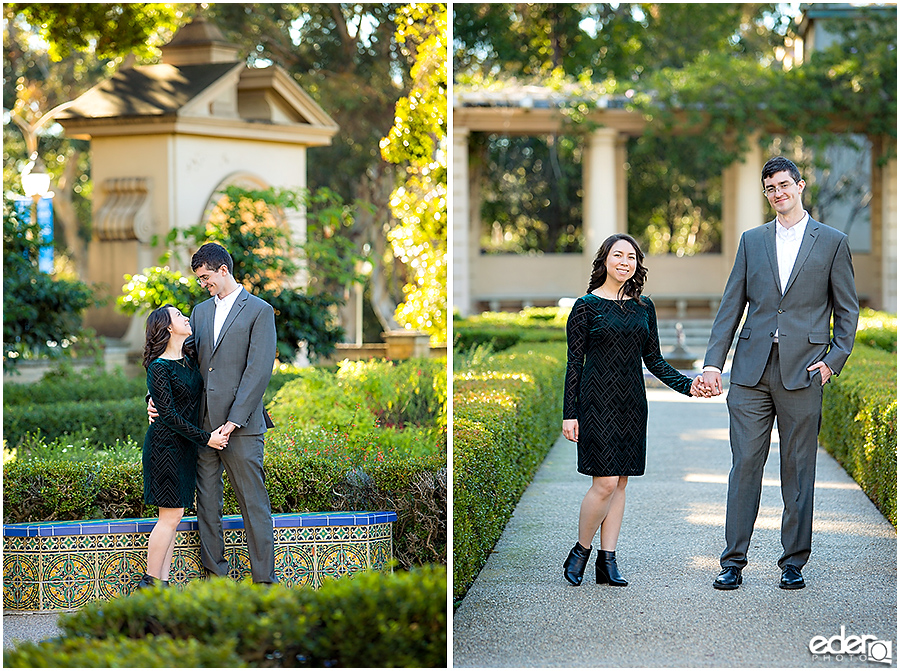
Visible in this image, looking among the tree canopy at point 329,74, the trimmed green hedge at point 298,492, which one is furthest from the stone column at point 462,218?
the trimmed green hedge at point 298,492

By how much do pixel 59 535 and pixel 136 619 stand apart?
176 centimetres

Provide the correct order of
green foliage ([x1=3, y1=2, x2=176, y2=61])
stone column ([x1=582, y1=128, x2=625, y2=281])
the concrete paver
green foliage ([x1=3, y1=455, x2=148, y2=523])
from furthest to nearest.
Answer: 1. stone column ([x1=582, y1=128, x2=625, y2=281])
2. green foliage ([x1=3, y1=2, x2=176, y2=61])
3. green foliage ([x1=3, y1=455, x2=148, y2=523])
4. the concrete paver

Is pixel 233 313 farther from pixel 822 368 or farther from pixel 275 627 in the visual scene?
pixel 822 368

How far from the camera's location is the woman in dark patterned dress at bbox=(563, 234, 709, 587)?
4535 millimetres

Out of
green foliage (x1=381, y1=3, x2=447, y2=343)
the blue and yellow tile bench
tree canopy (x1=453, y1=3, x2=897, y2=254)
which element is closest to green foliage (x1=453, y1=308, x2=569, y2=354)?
green foliage (x1=381, y1=3, x2=447, y2=343)

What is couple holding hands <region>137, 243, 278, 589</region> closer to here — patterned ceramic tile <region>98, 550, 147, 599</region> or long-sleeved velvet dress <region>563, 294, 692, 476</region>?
patterned ceramic tile <region>98, 550, 147, 599</region>

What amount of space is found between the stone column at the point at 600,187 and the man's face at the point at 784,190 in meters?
14.3

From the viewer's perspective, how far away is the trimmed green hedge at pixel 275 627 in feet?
10.3

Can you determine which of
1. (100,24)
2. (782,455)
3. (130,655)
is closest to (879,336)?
(782,455)

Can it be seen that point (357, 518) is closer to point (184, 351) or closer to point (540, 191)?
point (184, 351)

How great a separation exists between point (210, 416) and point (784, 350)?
8.43 feet

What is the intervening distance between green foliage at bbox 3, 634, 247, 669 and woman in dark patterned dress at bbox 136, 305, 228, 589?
4.66 ft

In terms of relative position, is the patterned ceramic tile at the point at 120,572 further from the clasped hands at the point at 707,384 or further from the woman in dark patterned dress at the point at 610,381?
the clasped hands at the point at 707,384

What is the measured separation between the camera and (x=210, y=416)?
4.62 meters
